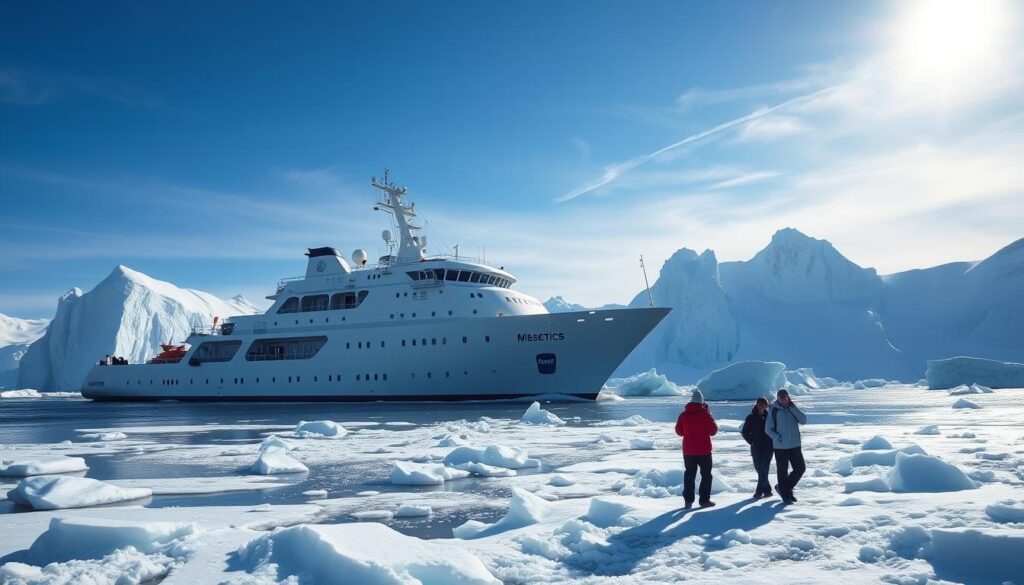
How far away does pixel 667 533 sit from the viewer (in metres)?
6.00

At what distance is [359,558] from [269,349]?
34.1m

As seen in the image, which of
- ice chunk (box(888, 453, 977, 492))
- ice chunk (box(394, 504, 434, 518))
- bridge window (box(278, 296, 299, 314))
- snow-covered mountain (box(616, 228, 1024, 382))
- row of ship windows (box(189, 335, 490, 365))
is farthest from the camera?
snow-covered mountain (box(616, 228, 1024, 382))

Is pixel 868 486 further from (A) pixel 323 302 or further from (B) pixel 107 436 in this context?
(A) pixel 323 302

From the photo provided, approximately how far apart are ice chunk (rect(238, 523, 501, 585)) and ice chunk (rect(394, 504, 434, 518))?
1.63 meters

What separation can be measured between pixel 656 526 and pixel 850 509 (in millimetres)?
2128

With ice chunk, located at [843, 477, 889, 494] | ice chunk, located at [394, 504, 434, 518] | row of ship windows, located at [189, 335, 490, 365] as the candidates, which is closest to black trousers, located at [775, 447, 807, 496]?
ice chunk, located at [843, 477, 889, 494]

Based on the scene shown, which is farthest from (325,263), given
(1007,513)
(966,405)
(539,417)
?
(1007,513)

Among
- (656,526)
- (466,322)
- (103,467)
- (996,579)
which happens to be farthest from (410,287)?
(996,579)

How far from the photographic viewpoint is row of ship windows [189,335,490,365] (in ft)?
114

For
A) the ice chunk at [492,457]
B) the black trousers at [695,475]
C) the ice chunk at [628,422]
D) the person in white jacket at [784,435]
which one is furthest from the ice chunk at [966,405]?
the black trousers at [695,475]

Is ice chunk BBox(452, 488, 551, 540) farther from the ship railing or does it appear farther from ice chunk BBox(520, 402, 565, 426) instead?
the ship railing

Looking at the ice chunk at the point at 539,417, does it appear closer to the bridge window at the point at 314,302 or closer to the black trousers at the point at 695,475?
the black trousers at the point at 695,475

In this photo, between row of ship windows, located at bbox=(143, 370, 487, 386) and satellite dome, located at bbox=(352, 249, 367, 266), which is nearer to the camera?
row of ship windows, located at bbox=(143, 370, 487, 386)

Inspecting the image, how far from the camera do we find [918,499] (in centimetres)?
711
